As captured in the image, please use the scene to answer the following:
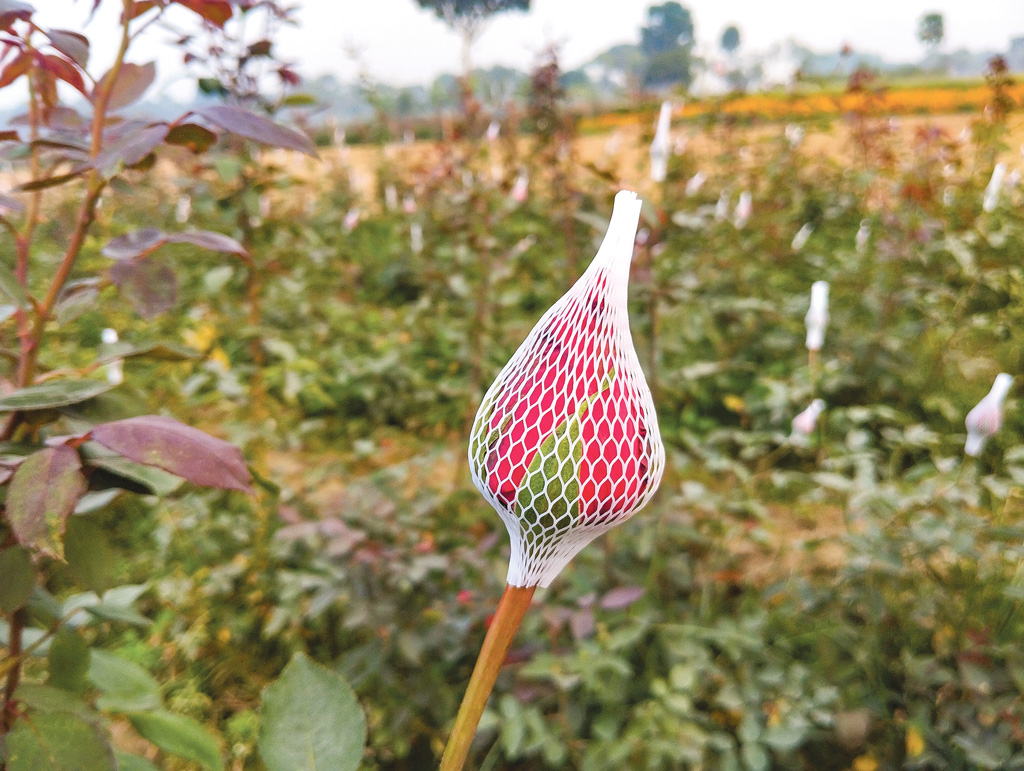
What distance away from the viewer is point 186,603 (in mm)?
1219

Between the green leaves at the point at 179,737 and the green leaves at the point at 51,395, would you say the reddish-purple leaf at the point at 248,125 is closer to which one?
the green leaves at the point at 51,395

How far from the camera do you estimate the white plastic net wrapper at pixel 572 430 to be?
0.72 feet

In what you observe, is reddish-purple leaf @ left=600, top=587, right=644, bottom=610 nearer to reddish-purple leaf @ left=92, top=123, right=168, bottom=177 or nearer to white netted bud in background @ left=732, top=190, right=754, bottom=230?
reddish-purple leaf @ left=92, top=123, right=168, bottom=177

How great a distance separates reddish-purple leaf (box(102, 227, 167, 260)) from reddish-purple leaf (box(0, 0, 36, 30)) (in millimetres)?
146

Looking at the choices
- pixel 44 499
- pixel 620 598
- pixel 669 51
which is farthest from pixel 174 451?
pixel 669 51

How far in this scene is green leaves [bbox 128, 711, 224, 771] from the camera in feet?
1.75

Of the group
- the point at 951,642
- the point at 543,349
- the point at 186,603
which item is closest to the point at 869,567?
the point at 951,642

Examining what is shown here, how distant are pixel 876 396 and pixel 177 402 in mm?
1765

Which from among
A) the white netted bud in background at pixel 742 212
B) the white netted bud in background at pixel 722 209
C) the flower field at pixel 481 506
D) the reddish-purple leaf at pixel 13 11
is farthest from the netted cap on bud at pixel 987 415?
the white netted bud in background at pixel 742 212

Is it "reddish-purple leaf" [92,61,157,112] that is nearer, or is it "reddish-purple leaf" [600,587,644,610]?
"reddish-purple leaf" [92,61,157,112]

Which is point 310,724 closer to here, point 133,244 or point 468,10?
point 133,244

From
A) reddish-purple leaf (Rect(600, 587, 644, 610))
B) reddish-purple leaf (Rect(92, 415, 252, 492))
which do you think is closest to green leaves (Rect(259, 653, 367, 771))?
reddish-purple leaf (Rect(92, 415, 252, 492))

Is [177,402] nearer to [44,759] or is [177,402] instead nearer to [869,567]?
[44,759]

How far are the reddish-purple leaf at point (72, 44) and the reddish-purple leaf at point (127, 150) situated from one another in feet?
0.30
